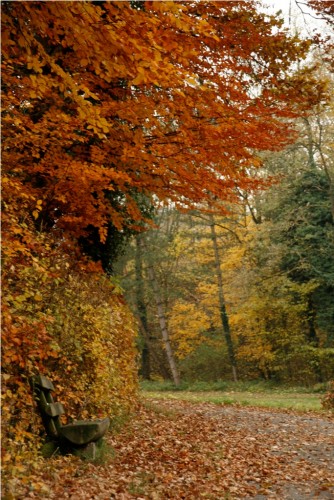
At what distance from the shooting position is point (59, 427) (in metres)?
6.36

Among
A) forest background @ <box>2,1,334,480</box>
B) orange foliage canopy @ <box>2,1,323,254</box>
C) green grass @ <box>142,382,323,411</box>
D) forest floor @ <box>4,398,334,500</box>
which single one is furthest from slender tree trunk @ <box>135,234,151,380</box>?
orange foliage canopy @ <box>2,1,323,254</box>

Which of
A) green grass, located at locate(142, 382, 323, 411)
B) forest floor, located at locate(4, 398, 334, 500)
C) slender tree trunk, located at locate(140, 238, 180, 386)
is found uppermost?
slender tree trunk, located at locate(140, 238, 180, 386)

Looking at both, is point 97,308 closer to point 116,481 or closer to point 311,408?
point 116,481

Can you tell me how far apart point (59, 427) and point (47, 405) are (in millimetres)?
351

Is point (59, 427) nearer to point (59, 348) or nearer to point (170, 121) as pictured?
point (59, 348)

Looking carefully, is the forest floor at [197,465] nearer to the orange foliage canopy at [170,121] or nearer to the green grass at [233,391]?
the orange foliage canopy at [170,121]

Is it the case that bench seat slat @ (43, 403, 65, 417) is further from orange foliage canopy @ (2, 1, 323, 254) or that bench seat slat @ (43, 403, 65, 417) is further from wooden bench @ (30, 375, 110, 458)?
orange foliage canopy @ (2, 1, 323, 254)

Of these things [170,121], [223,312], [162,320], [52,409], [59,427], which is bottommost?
[59,427]

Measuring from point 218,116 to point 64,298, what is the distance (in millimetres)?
3514

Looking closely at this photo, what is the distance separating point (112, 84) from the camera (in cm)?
936

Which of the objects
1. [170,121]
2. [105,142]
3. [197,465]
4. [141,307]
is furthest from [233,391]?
[105,142]

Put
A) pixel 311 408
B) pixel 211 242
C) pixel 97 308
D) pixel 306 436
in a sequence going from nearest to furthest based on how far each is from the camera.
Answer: pixel 97 308, pixel 306 436, pixel 311 408, pixel 211 242

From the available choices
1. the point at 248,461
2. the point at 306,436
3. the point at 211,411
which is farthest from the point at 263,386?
the point at 248,461

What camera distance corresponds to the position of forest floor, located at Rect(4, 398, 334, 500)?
18.4 feet
